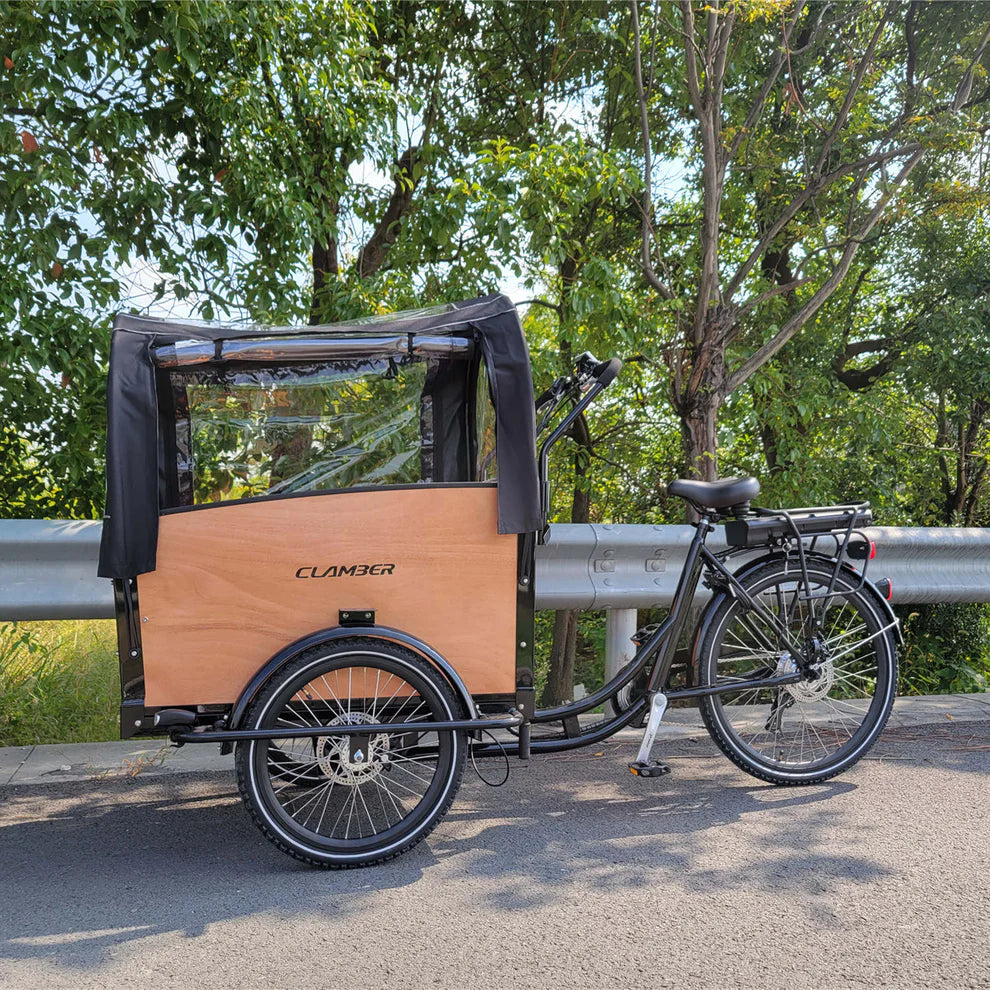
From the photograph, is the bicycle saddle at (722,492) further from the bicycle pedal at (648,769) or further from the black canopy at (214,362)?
the bicycle pedal at (648,769)

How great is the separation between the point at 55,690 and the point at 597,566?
11.2 feet

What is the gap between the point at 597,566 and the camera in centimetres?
455

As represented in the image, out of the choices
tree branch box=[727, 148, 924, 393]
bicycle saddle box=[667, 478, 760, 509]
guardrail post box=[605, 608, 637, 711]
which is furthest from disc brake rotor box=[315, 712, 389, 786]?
tree branch box=[727, 148, 924, 393]

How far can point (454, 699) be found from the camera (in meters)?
3.22

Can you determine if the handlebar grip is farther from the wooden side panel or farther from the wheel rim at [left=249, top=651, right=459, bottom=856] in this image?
the wheel rim at [left=249, top=651, right=459, bottom=856]

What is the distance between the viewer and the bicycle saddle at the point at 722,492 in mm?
3721

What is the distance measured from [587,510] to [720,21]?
589cm

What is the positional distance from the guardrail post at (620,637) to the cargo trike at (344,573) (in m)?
0.83

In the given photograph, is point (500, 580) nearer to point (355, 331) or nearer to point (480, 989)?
point (355, 331)

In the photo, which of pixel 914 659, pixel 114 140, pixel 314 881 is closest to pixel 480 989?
pixel 314 881

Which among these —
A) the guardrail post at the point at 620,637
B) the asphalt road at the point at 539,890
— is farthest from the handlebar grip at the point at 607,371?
the asphalt road at the point at 539,890

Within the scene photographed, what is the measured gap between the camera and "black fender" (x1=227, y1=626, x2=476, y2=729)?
10.0 ft

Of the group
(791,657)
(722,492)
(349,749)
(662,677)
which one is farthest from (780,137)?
(349,749)

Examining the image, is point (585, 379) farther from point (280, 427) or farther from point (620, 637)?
point (620, 637)
